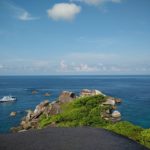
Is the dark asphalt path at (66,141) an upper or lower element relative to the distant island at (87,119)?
upper

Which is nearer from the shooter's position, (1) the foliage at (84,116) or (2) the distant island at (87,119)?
(2) the distant island at (87,119)

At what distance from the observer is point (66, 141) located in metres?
10.8

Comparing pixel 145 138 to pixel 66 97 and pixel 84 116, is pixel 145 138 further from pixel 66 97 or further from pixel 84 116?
pixel 66 97

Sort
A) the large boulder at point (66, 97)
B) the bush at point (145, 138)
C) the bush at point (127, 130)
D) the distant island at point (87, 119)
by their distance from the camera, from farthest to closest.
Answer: the large boulder at point (66, 97), the distant island at point (87, 119), the bush at point (127, 130), the bush at point (145, 138)

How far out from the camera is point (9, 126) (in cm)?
5716

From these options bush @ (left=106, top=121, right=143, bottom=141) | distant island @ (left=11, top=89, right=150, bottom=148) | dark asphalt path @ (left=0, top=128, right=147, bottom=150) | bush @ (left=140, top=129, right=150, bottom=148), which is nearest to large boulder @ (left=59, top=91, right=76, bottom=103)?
distant island @ (left=11, top=89, right=150, bottom=148)

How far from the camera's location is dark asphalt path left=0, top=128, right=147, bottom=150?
33.1 feet

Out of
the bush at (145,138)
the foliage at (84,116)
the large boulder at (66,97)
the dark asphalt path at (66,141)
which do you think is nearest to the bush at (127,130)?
the bush at (145,138)

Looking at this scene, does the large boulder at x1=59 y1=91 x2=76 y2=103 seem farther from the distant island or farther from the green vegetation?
the green vegetation

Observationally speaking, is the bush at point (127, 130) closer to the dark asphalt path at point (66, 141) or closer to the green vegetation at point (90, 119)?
the green vegetation at point (90, 119)

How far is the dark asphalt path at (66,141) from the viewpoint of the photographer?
1010 centimetres

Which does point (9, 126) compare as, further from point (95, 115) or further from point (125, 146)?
point (125, 146)

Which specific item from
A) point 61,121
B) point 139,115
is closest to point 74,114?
point 61,121

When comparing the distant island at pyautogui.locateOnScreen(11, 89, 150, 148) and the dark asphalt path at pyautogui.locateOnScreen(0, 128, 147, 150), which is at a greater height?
the dark asphalt path at pyautogui.locateOnScreen(0, 128, 147, 150)
